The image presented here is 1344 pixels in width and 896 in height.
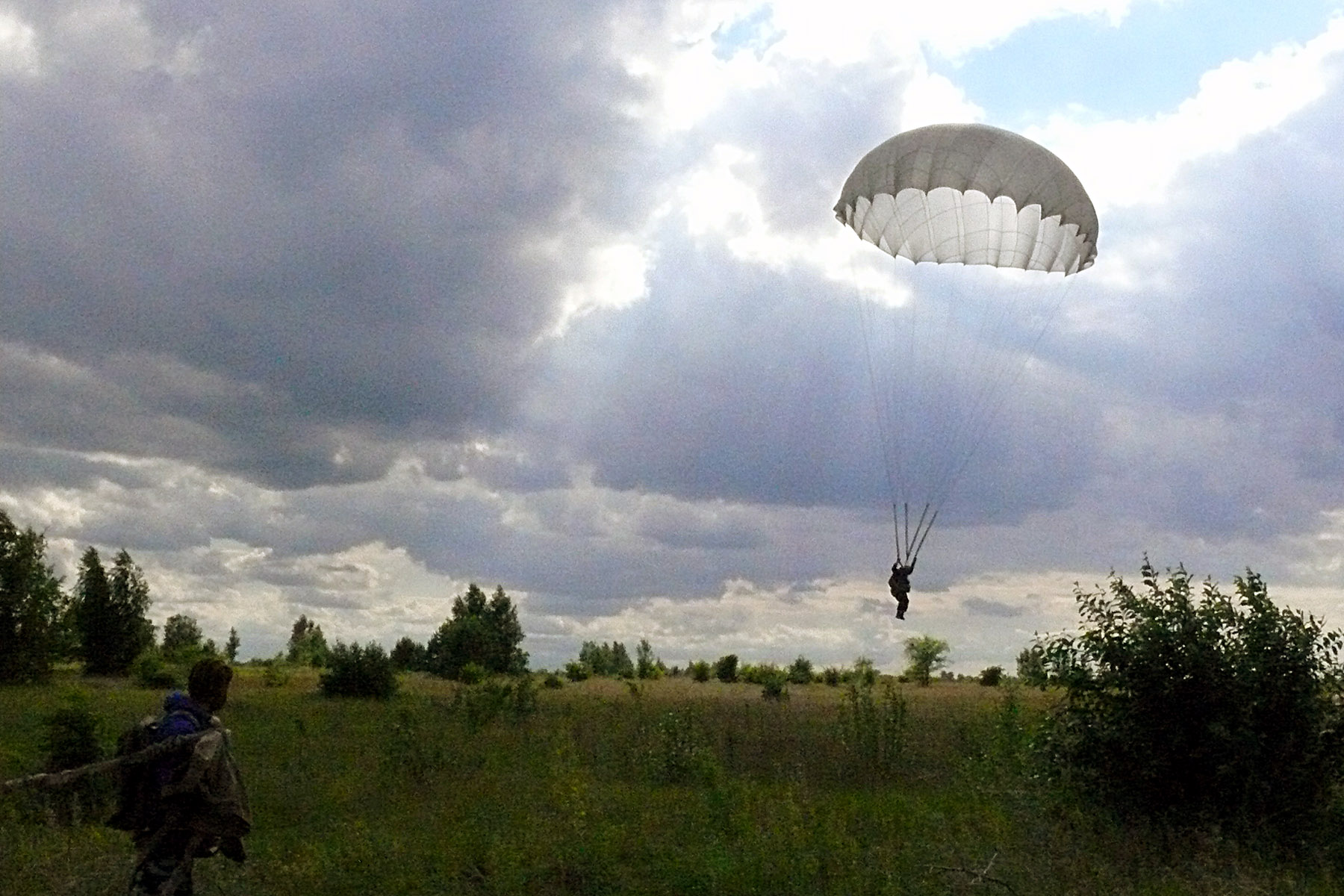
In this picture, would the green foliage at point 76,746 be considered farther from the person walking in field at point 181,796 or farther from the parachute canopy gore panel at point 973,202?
the parachute canopy gore panel at point 973,202

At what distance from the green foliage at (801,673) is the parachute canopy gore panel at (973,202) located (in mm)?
34458

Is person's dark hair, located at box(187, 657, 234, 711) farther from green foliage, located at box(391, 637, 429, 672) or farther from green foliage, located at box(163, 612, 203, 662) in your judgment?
green foliage, located at box(163, 612, 203, 662)

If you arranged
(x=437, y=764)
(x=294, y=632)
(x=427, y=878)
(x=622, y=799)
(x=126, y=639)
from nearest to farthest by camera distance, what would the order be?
(x=427, y=878), (x=622, y=799), (x=437, y=764), (x=126, y=639), (x=294, y=632)

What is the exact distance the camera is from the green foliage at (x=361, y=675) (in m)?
35.9

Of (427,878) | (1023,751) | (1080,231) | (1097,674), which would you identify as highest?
(1080,231)

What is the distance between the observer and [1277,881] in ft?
34.3

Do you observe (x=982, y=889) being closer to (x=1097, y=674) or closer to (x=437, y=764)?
(x=1097, y=674)

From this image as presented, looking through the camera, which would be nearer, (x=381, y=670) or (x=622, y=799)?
(x=622, y=799)

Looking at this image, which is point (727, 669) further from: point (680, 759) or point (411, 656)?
point (680, 759)

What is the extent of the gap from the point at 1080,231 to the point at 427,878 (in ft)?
48.1

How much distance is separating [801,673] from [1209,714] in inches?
1601

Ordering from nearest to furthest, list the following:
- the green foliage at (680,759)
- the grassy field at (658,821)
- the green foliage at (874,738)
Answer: the grassy field at (658,821)
the green foliage at (680,759)
the green foliage at (874,738)

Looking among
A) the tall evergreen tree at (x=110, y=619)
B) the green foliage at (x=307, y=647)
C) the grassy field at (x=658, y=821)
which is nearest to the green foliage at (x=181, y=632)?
the green foliage at (x=307, y=647)

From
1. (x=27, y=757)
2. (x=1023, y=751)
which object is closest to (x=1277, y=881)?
(x=1023, y=751)
